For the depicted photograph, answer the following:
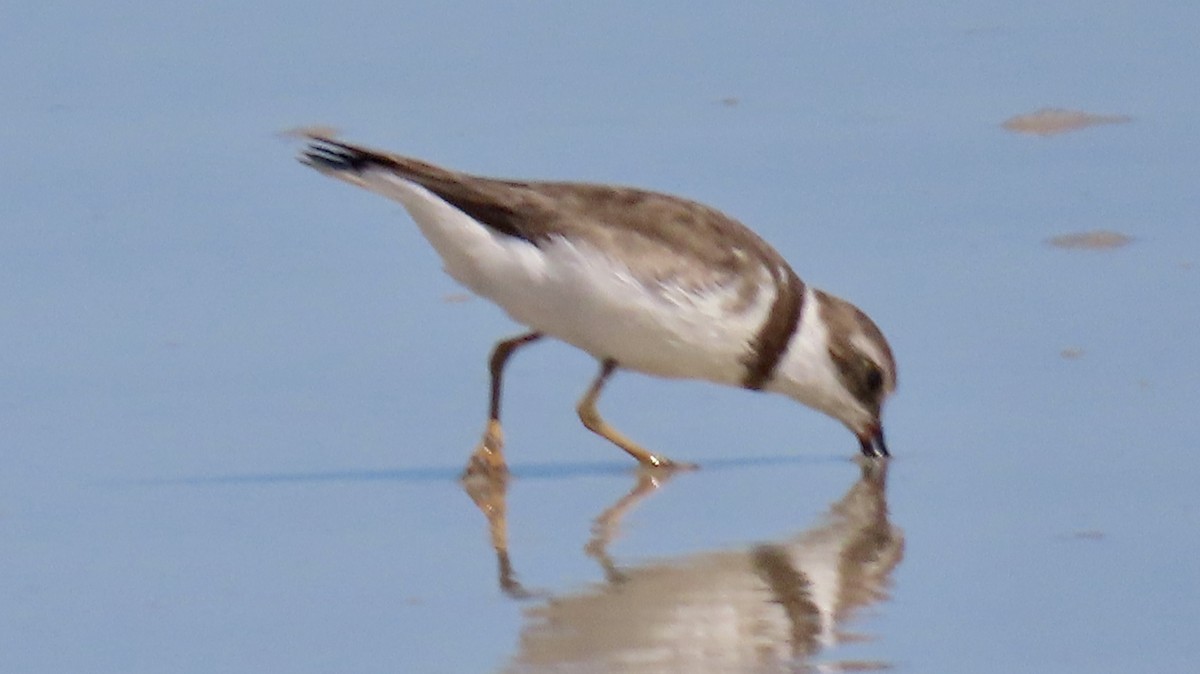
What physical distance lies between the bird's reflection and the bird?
0.73 m

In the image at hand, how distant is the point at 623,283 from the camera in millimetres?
7660

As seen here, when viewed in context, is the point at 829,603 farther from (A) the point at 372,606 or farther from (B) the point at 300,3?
(B) the point at 300,3

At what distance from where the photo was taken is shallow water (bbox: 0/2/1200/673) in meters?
6.12

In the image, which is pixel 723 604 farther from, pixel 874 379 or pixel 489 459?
pixel 874 379

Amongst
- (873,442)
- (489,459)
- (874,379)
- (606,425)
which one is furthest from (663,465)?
(874,379)

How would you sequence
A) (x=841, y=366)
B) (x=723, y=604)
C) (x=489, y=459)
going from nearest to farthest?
(x=723, y=604) < (x=489, y=459) < (x=841, y=366)

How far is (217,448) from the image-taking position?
298 inches

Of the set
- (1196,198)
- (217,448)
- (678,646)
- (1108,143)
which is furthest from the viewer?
(1108,143)

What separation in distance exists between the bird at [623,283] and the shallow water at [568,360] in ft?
0.64

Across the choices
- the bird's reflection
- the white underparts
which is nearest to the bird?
the white underparts

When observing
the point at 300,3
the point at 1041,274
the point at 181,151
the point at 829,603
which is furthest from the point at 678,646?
the point at 300,3

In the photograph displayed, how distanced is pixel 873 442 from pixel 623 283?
836 mm

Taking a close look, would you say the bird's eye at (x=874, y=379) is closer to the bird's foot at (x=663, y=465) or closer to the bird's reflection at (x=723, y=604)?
the bird's foot at (x=663, y=465)

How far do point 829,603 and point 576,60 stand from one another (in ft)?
16.5
